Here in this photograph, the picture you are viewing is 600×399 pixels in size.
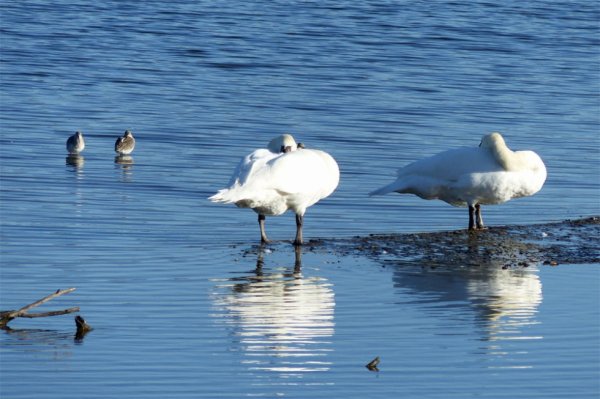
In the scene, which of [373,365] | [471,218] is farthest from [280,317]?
[471,218]

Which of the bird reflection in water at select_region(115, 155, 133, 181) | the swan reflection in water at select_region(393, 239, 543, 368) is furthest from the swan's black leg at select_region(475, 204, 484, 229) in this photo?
the bird reflection in water at select_region(115, 155, 133, 181)

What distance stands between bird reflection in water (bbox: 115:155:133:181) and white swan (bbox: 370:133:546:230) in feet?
10.7

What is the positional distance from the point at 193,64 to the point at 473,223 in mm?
13680

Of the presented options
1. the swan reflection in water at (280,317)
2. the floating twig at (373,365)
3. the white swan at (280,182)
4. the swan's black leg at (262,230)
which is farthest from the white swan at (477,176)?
the floating twig at (373,365)

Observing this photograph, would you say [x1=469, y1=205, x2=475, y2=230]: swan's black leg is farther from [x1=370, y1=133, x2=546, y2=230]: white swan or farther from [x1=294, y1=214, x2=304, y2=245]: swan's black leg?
[x1=294, y1=214, x2=304, y2=245]: swan's black leg

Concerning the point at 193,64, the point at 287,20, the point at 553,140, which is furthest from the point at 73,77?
the point at 287,20

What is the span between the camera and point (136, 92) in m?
21.9

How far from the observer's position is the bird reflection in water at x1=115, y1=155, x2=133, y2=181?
1516cm

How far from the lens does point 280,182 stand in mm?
11453

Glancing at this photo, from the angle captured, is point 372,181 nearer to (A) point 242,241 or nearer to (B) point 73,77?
(A) point 242,241

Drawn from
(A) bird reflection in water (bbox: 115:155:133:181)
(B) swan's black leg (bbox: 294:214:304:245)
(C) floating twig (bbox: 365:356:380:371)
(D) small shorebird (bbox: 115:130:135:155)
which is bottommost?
(C) floating twig (bbox: 365:356:380:371)

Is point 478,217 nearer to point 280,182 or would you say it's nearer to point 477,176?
point 477,176

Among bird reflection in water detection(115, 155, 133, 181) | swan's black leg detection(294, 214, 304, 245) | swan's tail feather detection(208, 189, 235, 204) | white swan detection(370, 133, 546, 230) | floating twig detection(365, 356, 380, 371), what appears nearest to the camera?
floating twig detection(365, 356, 380, 371)

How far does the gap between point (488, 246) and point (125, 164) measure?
5.22m
